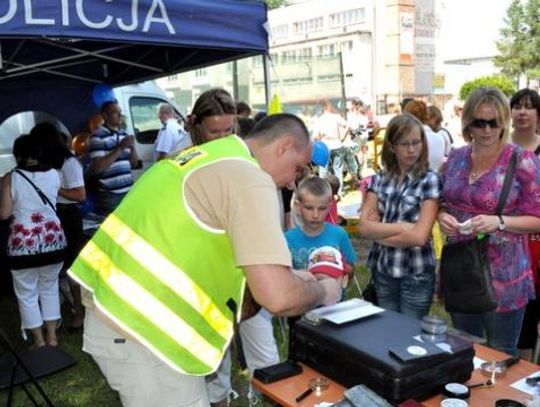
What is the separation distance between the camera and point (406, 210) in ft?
9.24

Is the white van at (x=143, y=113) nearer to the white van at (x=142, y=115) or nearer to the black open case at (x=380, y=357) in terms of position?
the white van at (x=142, y=115)

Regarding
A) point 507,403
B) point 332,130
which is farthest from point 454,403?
point 332,130

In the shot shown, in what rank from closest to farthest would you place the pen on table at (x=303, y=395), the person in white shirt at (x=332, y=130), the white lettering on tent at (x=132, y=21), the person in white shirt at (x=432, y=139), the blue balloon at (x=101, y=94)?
the pen on table at (x=303, y=395) → the white lettering on tent at (x=132, y=21) → the person in white shirt at (x=432, y=139) → the blue balloon at (x=101, y=94) → the person in white shirt at (x=332, y=130)

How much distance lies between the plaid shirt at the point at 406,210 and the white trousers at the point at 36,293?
236 centimetres

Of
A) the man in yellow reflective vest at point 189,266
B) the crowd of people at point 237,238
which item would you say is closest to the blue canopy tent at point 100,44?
the crowd of people at point 237,238

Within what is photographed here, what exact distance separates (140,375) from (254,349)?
1198mm

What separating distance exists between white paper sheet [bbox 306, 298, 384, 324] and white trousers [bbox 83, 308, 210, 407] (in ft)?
1.53

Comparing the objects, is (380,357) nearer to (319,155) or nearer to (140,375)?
(140,375)

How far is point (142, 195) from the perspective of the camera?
1.65m

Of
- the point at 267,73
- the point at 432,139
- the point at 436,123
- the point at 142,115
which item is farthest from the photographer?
the point at 142,115

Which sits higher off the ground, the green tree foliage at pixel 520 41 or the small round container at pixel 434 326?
the green tree foliage at pixel 520 41

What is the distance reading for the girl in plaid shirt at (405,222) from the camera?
276 centimetres

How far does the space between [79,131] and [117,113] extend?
1.36 metres

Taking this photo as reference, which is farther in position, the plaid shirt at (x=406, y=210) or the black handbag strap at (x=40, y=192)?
the black handbag strap at (x=40, y=192)
